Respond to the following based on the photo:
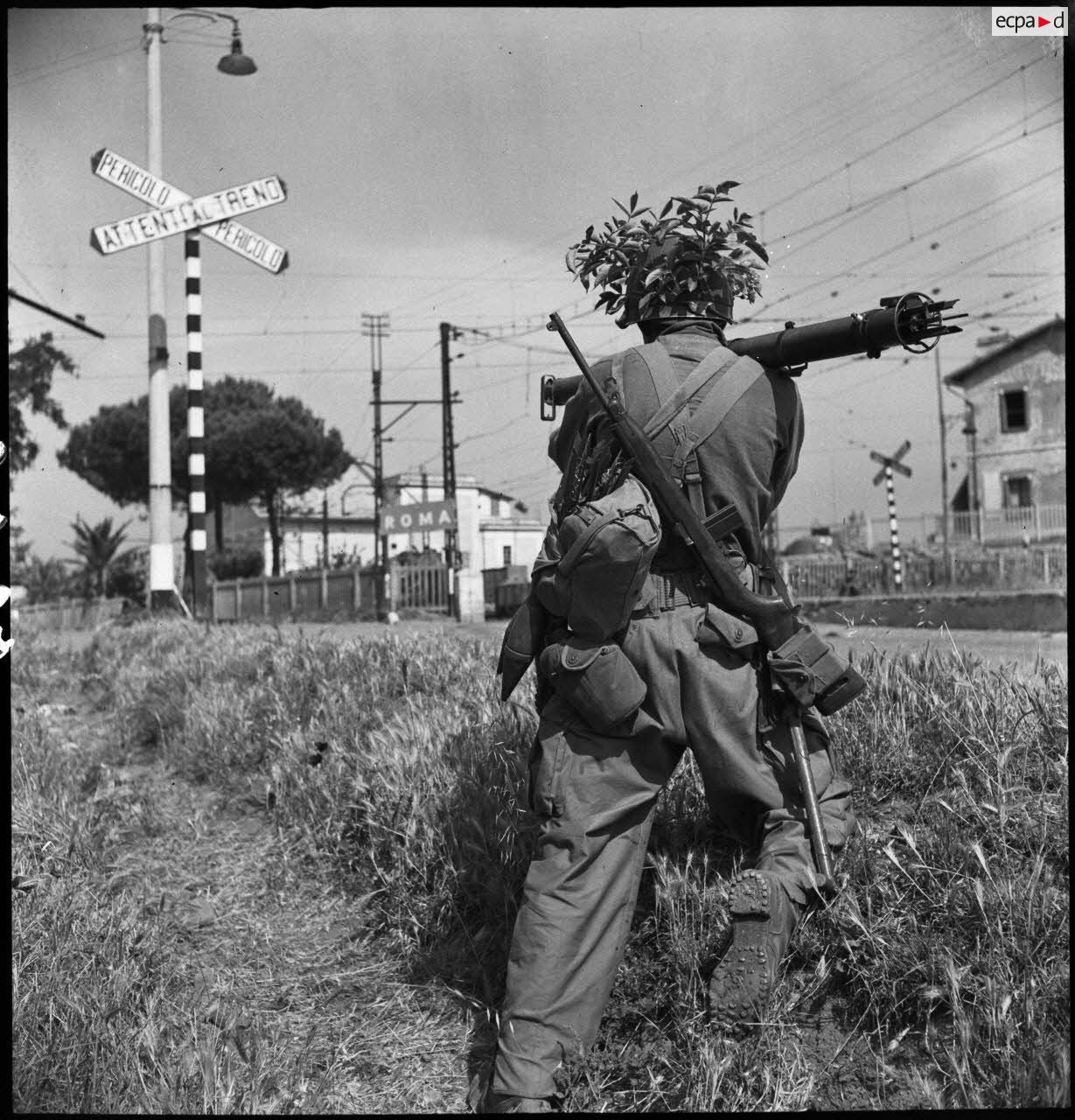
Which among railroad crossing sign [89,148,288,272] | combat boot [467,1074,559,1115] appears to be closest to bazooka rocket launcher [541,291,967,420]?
combat boot [467,1074,559,1115]

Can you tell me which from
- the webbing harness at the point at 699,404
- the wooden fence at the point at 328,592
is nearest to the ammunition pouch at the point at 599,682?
the webbing harness at the point at 699,404

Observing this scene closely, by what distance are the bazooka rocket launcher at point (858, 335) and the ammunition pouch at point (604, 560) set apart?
53 cm

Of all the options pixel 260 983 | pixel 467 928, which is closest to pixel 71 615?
pixel 260 983

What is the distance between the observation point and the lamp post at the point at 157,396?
47.4ft

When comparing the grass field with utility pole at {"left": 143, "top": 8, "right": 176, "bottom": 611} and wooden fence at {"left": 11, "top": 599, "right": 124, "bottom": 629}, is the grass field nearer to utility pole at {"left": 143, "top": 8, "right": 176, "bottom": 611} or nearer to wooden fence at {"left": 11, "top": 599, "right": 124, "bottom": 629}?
utility pole at {"left": 143, "top": 8, "right": 176, "bottom": 611}

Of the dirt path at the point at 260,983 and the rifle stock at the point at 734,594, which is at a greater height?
the rifle stock at the point at 734,594

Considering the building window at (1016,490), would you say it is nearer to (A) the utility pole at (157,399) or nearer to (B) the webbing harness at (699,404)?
(A) the utility pole at (157,399)

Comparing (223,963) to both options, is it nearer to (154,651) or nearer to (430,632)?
(430,632)

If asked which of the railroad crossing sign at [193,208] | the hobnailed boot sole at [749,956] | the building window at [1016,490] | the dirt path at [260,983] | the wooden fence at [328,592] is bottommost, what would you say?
the dirt path at [260,983]

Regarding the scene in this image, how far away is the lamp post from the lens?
1445 centimetres

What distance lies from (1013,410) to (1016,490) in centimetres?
255

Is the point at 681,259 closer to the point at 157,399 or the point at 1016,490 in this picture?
the point at 157,399

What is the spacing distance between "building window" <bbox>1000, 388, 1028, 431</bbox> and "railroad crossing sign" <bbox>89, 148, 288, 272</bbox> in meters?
30.6

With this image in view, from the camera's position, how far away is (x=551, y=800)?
2965 mm
